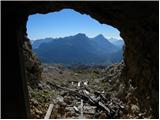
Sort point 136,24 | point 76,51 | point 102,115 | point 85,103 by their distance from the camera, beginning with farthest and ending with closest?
1. point 76,51
2. point 85,103
3. point 102,115
4. point 136,24

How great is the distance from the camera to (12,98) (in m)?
7.96

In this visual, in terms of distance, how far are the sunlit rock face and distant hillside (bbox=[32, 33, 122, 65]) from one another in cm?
4326

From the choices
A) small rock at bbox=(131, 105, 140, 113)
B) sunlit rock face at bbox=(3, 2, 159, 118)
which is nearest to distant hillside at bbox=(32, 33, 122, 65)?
small rock at bbox=(131, 105, 140, 113)

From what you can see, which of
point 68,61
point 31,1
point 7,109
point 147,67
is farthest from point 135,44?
point 68,61

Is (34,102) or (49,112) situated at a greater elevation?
(34,102)

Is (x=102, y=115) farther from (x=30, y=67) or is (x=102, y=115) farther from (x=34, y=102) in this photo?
(x=30, y=67)

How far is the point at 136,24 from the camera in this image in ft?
26.2

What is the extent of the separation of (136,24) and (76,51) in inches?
2117

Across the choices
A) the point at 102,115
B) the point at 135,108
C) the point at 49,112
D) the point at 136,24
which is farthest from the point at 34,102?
the point at 136,24

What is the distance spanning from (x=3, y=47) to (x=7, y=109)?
1374 mm

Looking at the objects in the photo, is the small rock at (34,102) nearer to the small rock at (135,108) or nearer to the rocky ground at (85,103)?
the rocky ground at (85,103)

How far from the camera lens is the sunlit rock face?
23.4 ft

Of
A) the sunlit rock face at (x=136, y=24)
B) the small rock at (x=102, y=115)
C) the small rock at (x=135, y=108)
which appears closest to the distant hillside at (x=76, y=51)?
the small rock at (x=102, y=115)

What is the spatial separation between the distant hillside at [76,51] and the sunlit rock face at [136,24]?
43256mm
